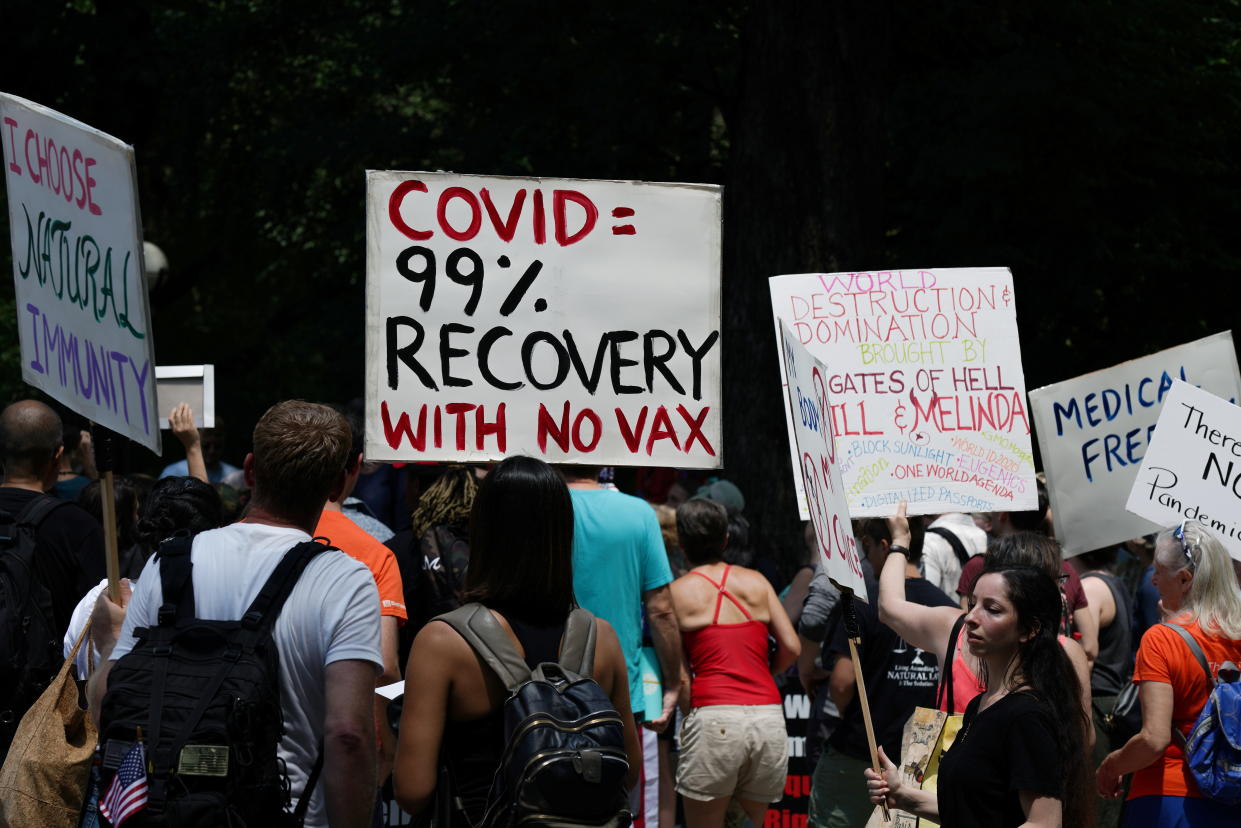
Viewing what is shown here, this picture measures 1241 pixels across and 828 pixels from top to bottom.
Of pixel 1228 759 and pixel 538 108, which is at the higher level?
pixel 538 108

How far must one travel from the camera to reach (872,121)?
11.6m

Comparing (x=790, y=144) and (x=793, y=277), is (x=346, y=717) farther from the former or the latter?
(x=790, y=144)

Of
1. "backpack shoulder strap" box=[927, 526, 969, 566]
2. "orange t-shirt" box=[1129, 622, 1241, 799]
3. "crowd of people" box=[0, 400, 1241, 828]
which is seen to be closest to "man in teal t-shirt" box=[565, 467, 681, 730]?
"crowd of people" box=[0, 400, 1241, 828]

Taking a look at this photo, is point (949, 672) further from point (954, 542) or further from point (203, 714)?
point (954, 542)

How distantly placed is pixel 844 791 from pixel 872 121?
20.4 feet

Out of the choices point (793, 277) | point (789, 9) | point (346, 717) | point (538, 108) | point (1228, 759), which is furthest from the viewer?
point (538, 108)

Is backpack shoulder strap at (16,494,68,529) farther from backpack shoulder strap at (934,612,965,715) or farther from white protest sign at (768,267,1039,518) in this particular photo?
backpack shoulder strap at (934,612,965,715)

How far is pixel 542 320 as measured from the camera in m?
5.31

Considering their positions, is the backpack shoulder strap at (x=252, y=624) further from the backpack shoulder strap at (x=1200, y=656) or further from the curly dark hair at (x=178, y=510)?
the backpack shoulder strap at (x=1200, y=656)

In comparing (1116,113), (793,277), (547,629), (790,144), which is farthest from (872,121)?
(547,629)

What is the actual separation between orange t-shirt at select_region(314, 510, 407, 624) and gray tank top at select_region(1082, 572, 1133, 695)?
3693 mm

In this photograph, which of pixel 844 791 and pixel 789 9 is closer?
pixel 844 791

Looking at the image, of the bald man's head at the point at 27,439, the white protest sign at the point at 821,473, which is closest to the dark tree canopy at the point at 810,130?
the bald man's head at the point at 27,439

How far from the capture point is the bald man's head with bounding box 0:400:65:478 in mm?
5633
